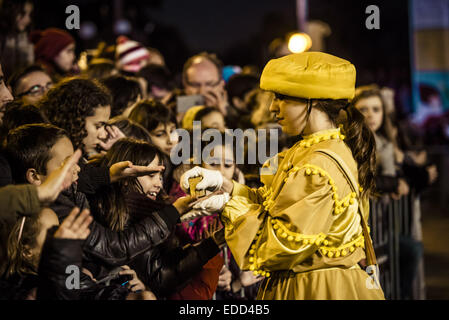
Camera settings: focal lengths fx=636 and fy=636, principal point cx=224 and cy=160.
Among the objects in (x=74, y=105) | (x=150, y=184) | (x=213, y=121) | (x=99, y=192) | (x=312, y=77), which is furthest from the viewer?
(x=213, y=121)

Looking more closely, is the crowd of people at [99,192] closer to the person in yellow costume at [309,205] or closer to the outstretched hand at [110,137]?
the outstretched hand at [110,137]

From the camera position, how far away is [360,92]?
6359 millimetres

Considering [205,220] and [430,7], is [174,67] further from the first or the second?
[205,220]

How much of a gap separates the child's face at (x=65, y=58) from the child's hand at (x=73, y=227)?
12.0ft

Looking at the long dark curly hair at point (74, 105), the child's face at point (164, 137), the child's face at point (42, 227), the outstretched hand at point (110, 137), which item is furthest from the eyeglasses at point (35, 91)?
the child's face at point (42, 227)

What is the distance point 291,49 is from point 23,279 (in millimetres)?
6422

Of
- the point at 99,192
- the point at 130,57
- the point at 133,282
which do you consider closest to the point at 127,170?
the point at 99,192

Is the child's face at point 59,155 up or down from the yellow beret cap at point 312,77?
down

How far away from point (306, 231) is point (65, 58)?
4005 millimetres

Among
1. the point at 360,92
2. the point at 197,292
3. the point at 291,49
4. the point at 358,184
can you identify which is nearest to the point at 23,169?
the point at 197,292

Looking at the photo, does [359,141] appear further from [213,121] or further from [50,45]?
[50,45]

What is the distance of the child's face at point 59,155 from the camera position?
297cm

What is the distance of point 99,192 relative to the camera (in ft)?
11.4

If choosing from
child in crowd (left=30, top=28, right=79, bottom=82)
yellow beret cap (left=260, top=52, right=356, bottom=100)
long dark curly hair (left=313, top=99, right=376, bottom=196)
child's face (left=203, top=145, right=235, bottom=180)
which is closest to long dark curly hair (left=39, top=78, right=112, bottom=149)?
child's face (left=203, top=145, right=235, bottom=180)
